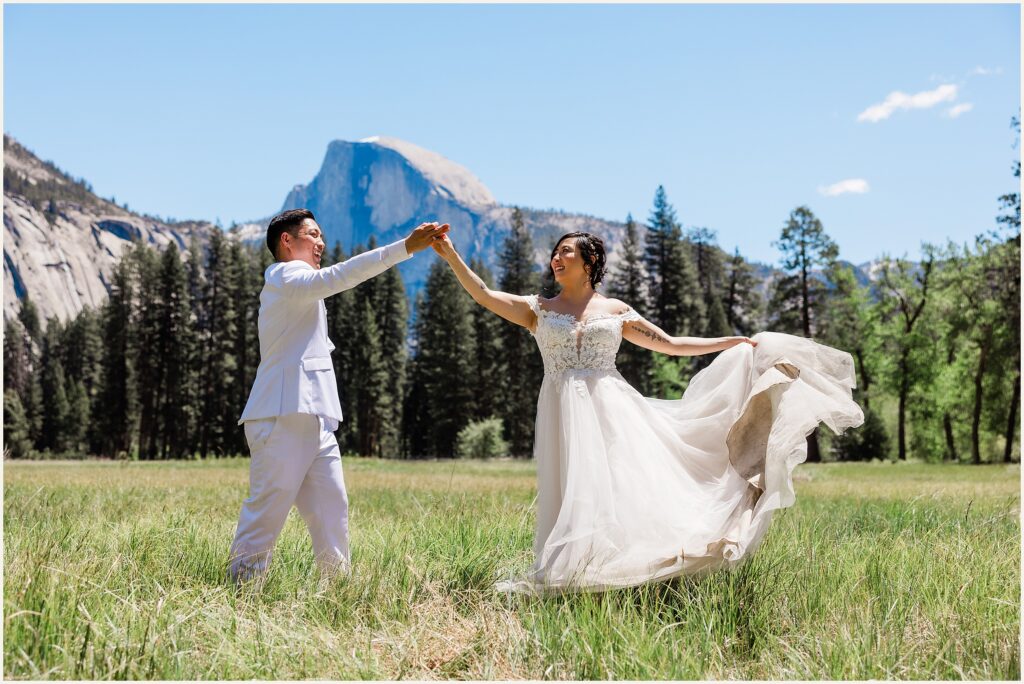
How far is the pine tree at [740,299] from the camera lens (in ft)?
213

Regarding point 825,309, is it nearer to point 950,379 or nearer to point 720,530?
point 950,379

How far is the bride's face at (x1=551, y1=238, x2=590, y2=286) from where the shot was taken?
5822 mm

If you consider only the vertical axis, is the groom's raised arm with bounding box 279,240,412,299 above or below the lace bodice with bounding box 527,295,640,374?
above

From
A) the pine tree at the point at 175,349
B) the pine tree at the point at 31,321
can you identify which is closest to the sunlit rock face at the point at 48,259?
the pine tree at the point at 31,321

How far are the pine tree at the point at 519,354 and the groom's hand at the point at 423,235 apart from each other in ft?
176

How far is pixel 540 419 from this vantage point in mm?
5855

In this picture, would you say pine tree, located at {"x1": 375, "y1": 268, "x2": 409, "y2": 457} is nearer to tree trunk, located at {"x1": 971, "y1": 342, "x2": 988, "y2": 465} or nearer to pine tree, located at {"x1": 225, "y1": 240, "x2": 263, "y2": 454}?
pine tree, located at {"x1": 225, "y1": 240, "x2": 263, "y2": 454}

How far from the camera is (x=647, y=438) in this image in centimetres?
548

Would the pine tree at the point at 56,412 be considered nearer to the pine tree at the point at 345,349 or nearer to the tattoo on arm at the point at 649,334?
the pine tree at the point at 345,349

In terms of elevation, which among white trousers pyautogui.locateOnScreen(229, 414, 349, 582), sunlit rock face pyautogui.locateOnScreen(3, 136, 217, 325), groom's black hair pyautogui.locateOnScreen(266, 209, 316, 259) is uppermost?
sunlit rock face pyautogui.locateOnScreen(3, 136, 217, 325)

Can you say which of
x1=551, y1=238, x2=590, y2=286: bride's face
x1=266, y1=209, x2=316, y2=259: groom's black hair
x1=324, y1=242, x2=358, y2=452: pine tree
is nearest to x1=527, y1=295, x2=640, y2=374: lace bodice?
x1=551, y1=238, x2=590, y2=286: bride's face

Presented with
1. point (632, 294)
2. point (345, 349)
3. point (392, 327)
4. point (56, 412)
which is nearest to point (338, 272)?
point (632, 294)

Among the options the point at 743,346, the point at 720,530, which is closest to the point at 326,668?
the point at 720,530

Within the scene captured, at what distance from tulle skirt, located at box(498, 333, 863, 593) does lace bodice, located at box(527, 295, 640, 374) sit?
0.25ft
